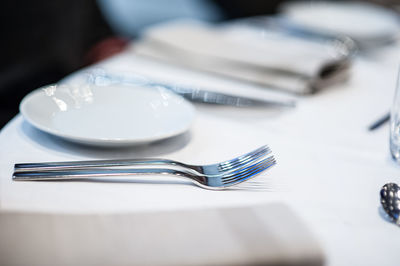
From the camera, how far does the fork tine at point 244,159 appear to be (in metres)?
0.46

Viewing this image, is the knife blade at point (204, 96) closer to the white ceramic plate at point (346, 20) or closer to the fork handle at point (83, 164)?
the fork handle at point (83, 164)

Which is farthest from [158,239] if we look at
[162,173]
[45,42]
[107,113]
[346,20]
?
[45,42]

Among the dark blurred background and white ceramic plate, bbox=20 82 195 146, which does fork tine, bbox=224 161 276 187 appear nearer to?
white ceramic plate, bbox=20 82 195 146

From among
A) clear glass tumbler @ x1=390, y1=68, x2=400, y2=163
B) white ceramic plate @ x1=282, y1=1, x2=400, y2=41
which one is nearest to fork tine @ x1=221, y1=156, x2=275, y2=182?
clear glass tumbler @ x1=390, y1=68, x2=400, y2=163

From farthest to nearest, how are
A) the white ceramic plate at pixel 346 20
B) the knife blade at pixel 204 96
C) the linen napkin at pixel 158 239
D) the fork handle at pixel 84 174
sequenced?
the white ceramic plate at pixel 346 20
the knife blade at pixel 204 96
the fork handle at pixel 84 174
the linen napkin at pixel 158 239

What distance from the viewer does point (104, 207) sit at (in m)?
0.38

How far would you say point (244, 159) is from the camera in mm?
473

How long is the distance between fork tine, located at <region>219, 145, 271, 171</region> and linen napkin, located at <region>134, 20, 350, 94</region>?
0.28 meters

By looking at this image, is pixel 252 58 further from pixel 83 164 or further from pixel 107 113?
pixel 83 164

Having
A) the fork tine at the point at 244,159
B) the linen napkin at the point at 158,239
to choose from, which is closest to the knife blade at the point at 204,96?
the fork tine at the point at 244,159

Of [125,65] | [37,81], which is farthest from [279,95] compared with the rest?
[37,81]

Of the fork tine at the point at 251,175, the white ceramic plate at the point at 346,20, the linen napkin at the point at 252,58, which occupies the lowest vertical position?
the white ceramic plate at the point at 346,20

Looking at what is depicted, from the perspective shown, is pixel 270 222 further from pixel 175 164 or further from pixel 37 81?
pixel 37 81

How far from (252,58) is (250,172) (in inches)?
15.5
